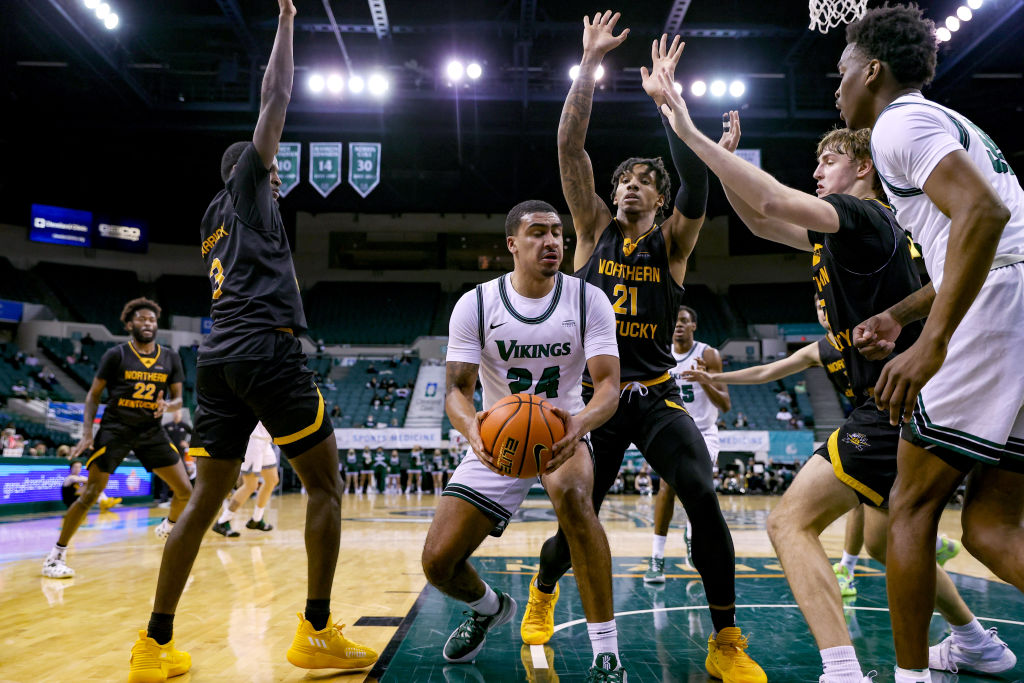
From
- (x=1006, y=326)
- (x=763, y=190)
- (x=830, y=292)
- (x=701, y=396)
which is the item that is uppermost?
(x=763, y=190)

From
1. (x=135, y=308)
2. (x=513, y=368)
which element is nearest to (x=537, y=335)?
(x=513, y=368)

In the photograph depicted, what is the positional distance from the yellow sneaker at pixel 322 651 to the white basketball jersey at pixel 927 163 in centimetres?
289

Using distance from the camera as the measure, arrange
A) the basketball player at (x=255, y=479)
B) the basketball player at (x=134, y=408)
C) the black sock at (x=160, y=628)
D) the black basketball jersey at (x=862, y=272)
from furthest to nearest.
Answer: the basketball player at (x=255, y=479)
the basketball player at (x=134, y=408)
the black sock at (x=160, y=628)
the black basketball jersey at (x=862, y=272)

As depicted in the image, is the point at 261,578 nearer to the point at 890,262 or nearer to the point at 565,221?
the point at 890,262

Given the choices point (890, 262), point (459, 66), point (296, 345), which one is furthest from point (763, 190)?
point (459, 66)

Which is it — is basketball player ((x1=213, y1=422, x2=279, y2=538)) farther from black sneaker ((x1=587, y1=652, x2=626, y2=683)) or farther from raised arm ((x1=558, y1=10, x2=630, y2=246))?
black sneaker ((x1=587, y1=652, x2=626, y2=683))

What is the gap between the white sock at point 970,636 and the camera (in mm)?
3256

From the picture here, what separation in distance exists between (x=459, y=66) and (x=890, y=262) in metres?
18.2

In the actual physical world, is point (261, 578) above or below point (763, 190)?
below

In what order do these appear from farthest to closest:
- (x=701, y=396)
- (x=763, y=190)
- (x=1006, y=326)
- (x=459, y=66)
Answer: (x=459, y=66) < (x=701, y=396) < (x=763, y=190) < (x=1006, y=326)

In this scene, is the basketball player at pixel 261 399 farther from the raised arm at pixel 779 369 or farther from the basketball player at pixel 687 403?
the basketball player at pixel 687 403

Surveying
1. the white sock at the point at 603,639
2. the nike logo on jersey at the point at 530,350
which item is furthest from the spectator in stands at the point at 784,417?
the white sock at the point at 603,639

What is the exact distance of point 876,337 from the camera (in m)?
2.19

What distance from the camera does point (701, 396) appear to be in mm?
6965
